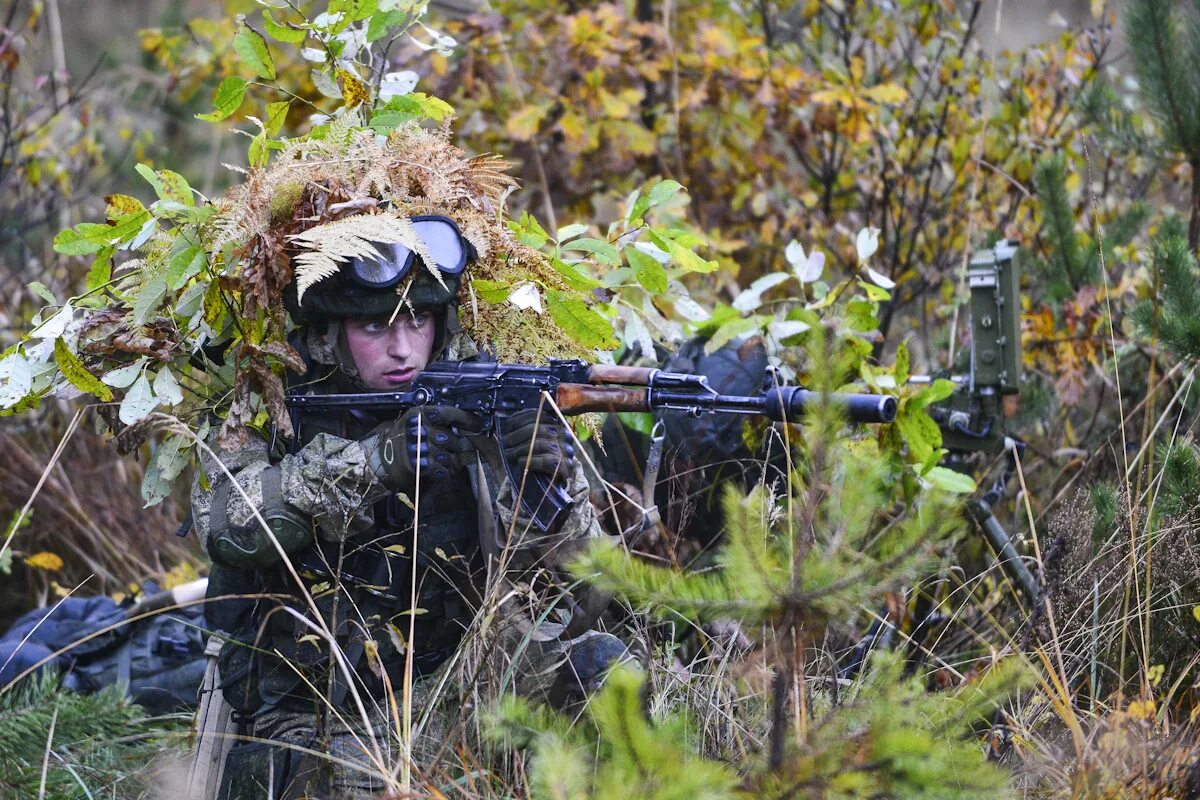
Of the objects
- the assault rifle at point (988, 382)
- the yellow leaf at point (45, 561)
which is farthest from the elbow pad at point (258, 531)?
the yellow leaf at point (45, 561)

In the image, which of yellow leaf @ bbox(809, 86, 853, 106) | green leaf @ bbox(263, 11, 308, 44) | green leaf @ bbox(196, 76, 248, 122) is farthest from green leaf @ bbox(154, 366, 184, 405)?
yellow leaf @ bbox(809, 86, 853, 106)

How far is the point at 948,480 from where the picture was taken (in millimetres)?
3533

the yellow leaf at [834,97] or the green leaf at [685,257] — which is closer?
the green leaf at [685,257]

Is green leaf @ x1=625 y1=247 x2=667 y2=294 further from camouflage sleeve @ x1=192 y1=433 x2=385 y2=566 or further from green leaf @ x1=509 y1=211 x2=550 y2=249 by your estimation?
camouflage sleeve @ x1=192 y1=433 x2=385 y2=566

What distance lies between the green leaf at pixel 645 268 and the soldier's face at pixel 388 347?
0.58 meters

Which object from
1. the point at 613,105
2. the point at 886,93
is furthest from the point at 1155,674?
the point at 613,105

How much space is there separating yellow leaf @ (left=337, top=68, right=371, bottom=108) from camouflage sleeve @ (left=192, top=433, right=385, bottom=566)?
95 centimetres

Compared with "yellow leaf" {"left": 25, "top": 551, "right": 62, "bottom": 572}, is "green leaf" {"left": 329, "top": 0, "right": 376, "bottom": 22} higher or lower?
higher

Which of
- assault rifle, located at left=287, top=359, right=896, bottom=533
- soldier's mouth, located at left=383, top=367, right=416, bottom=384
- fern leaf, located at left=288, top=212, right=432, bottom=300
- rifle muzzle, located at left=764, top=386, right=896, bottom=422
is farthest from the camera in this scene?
soldier's mouth, located at left=383, top=367, right=416, bottom=384

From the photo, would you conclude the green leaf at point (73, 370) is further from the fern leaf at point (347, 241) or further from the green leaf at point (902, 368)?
the green leaf at point (902, 368)

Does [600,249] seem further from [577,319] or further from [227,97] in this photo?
[227,97]

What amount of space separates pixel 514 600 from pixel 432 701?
40 cm

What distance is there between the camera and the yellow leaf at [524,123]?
5.41 metres

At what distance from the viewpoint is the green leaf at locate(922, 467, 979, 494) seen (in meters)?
3.53
